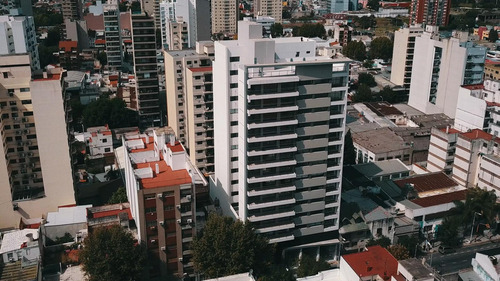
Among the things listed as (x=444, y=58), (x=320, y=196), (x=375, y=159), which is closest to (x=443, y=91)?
(x=444, y=58)

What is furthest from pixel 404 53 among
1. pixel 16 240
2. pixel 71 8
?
pixel 71 8

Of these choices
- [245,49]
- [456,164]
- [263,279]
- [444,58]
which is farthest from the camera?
[444,58]

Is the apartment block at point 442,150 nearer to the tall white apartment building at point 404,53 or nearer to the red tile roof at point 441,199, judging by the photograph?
the red tile roof at point 441,199

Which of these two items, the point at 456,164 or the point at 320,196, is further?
the point at 456,164

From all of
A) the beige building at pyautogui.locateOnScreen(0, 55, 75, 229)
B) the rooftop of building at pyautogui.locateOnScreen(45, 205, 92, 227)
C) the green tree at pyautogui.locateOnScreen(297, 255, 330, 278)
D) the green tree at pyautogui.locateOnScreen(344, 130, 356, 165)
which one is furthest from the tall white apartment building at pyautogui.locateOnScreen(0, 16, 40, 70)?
the green tree at pyautogui.locateOnScreen(297, 255, 330, 278)

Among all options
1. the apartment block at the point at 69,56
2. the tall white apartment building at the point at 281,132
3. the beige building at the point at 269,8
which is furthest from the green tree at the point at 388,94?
the beige building at the point at 269,8

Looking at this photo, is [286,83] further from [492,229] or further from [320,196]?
[492,229]
